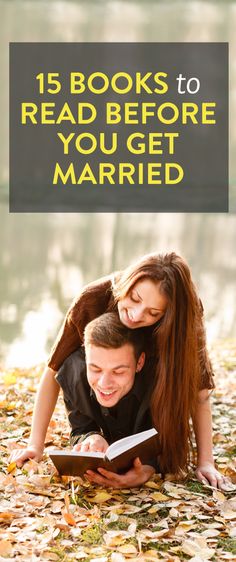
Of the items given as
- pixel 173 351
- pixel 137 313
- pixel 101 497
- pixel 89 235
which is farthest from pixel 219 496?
pixel 89 235

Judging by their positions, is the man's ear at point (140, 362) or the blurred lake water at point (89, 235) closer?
the man's ear at point (140, 362)

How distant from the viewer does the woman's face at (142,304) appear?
293cm

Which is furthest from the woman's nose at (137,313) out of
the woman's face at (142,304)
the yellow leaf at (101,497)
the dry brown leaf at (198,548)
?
the dry brown leaf at (198,548)

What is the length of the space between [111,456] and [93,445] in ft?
0.66

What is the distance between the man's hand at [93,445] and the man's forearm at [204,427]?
0.39 meters

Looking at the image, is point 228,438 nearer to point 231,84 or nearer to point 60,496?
point 60,496

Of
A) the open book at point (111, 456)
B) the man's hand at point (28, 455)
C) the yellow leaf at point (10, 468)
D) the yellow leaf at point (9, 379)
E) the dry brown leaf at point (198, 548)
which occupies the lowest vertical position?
the dry brown leaf at point (198, 548)

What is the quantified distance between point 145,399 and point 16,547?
2.53ft

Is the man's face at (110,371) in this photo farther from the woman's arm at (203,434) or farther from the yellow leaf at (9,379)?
the yellow leaf at (9,379)

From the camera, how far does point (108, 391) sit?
9.84 ft

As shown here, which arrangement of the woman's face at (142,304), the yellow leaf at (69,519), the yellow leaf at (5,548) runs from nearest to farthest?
the yellow leaf at (5,548) → the yellow leaf at (69,519) → the woman's face at (142,304)

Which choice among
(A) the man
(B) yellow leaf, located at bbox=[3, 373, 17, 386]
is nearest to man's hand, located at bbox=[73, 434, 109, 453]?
(A) the man

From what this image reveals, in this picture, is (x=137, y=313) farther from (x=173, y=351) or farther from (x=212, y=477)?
(x=212, y=477)

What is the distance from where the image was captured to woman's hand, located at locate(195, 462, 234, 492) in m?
3.18
